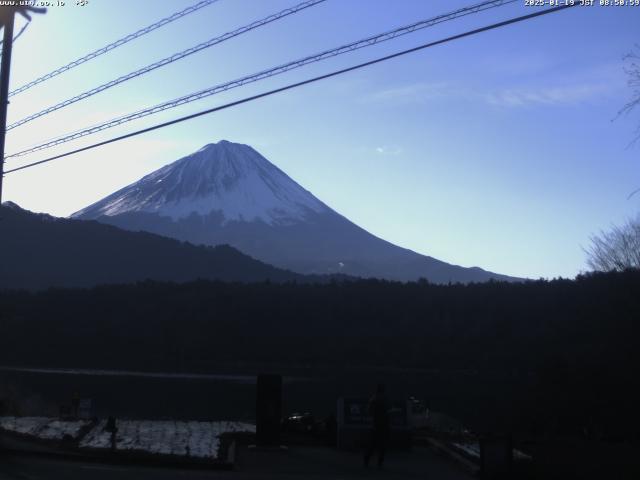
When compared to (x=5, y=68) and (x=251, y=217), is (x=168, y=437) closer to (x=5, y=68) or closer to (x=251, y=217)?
(x=5, y=68)

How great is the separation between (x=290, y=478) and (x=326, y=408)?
21.9 metres

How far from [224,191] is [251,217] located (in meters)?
7.28

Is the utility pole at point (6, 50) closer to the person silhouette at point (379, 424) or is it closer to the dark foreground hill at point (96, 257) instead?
the person silhouette at point (379, 424)

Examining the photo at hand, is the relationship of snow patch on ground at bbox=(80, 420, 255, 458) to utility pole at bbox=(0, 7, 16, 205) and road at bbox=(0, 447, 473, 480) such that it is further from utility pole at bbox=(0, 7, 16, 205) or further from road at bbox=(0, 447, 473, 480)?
utility pole at bbox=(0, 7, 16, 205)

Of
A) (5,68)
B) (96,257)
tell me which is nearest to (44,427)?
(5,68)

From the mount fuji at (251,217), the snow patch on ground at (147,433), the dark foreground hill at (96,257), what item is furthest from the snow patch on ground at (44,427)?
the mount fuji at (251,217)

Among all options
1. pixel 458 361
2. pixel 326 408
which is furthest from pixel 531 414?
pixel 458 361

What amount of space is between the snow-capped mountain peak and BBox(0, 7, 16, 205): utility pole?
147 m

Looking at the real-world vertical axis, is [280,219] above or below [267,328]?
above

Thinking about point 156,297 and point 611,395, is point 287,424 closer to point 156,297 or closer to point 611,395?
point 611,395

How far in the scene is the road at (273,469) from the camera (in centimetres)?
1245

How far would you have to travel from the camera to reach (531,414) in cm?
3425

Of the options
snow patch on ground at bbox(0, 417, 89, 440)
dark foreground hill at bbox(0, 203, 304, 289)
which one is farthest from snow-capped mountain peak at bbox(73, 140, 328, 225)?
snow patch on ground at bbox(0, 417, 89, 440)

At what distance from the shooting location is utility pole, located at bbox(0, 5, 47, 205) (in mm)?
16406
